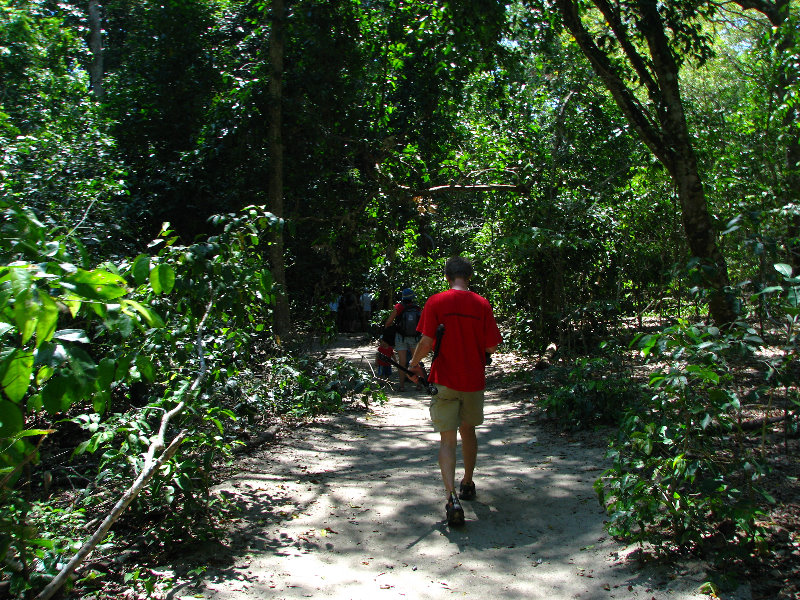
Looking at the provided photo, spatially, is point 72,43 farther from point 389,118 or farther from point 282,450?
point 282,450

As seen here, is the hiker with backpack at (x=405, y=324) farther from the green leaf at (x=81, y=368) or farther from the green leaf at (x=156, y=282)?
the green leaf at (x=81, y=368)

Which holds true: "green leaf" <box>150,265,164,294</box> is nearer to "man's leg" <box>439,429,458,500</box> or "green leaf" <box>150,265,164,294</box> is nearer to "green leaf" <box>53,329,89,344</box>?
"green leaf" <box>53,329,89,344</box>

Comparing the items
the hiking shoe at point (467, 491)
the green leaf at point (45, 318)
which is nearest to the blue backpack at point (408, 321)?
the hiking shoe at point (467, 491)

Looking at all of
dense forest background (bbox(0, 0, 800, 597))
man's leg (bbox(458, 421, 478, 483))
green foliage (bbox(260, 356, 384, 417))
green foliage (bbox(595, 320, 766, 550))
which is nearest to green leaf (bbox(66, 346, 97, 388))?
dense forest background (bbox(0, 0, 800, 597))

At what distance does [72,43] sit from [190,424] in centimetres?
1893

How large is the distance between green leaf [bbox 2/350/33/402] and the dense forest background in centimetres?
199

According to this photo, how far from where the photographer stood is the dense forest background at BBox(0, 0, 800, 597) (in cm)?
452

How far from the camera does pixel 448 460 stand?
5.03m

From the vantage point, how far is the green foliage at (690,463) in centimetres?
361

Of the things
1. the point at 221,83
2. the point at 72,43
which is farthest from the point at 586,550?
the point at 72,43

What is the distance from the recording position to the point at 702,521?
3.70m

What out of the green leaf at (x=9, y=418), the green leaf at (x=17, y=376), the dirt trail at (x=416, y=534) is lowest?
the dirt trail at (x=416, y=534)

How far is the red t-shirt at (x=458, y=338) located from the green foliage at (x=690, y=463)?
1.34 meters

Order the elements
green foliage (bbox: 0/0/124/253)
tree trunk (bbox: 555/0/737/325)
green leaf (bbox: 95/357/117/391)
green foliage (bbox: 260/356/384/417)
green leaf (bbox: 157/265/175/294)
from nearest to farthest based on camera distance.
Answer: green leaf (bbox: 95/357/117/391)
green leaf (bbox: 157/265/175/294)
tree trunk (bbox: 555/0/737/325)
green foliage (bbox: 0/0/124/253)
green foliage (bbox: 260/356/384/417)
